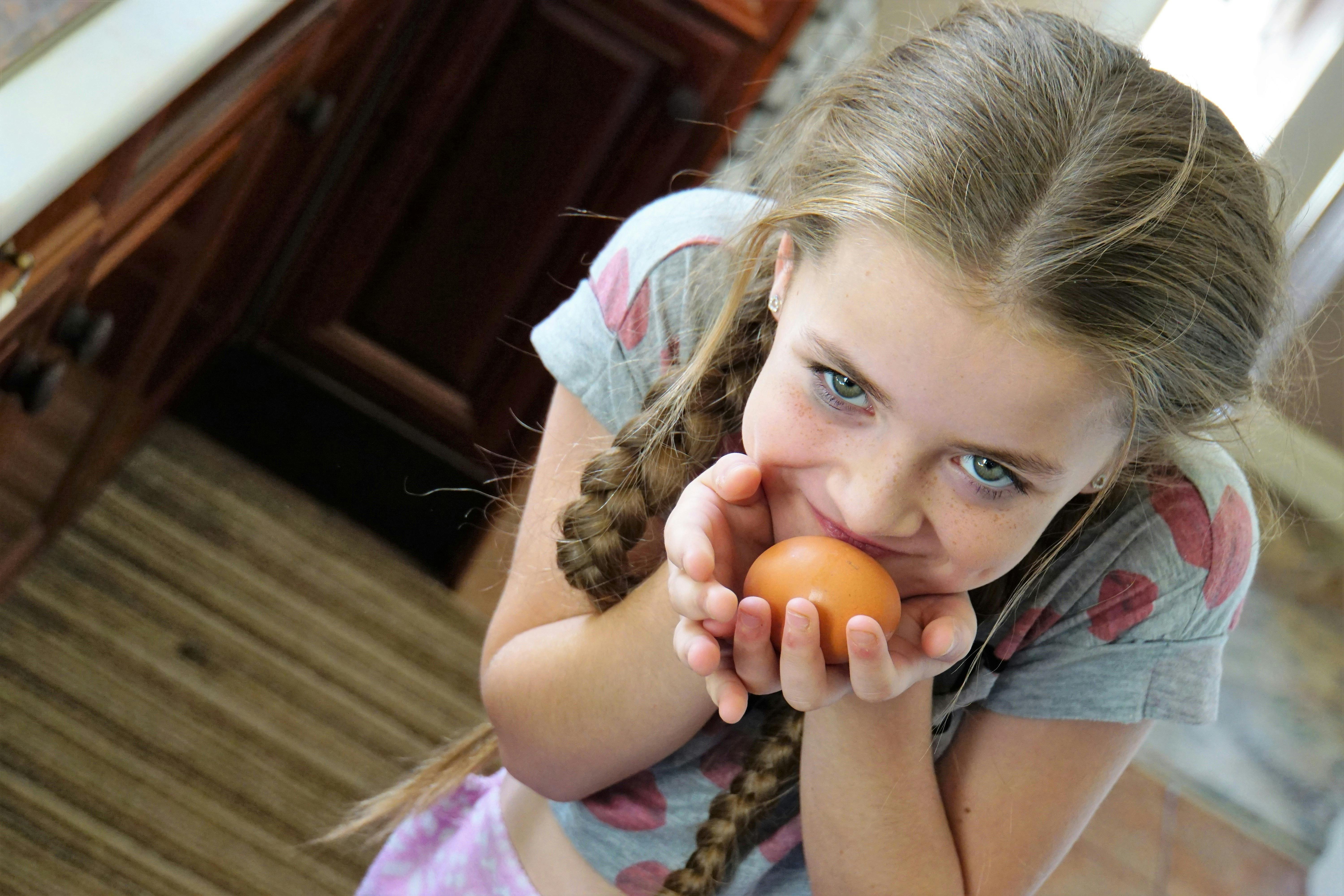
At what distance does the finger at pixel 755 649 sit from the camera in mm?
751

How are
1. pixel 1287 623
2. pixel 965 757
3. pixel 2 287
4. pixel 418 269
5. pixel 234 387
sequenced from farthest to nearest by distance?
pixel 1287 623, pixel 234 387, pixel 418 269, pixel 965 757, pixel 2 287

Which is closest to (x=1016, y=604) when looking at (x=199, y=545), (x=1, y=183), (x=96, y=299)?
(x=1, y=183)

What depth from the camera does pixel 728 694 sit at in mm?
771

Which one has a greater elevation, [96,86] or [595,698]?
[96,86]

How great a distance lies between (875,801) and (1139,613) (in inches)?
10.1

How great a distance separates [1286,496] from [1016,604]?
2726 mm

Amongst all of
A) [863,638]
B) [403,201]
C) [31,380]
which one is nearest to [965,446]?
[863,638]

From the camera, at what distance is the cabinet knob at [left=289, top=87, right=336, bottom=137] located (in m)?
1.58

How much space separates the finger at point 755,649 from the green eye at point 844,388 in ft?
0.46

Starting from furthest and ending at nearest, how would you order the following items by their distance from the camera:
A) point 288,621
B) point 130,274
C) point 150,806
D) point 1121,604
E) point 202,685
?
point 288,621, point 202,685, point 150,806, point 130,274, point 1121,604

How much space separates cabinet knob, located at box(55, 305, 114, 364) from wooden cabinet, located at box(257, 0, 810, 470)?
1.96 feet

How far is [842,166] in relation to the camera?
823 mm

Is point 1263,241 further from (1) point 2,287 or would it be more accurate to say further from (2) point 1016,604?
(1) point 2,287

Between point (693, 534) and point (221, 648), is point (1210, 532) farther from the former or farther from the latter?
point (221, 648)
